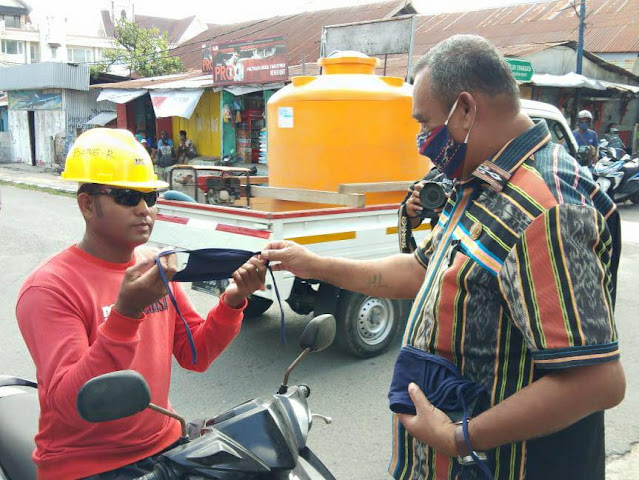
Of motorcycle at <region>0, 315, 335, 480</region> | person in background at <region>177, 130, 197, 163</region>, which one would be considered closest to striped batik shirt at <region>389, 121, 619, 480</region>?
motorcycle at <region>0, 315, 335, 480</region>

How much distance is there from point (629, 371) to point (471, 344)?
385 centimetres

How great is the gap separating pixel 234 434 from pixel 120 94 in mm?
20972

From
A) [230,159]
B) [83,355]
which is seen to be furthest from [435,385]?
[230,159]

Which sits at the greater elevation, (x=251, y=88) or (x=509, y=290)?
(x=251, y=88)

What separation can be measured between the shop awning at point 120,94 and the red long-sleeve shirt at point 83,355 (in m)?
19.6

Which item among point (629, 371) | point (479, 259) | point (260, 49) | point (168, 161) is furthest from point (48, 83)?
point (479, 259)

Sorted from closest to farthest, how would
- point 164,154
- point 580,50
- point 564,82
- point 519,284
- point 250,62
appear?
point 519,284
point 564,82
point 580,50
point 250,62
point 164,154

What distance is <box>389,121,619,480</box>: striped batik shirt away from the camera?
4.23ft

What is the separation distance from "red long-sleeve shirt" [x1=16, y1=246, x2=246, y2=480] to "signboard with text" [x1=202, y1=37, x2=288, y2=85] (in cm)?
1448

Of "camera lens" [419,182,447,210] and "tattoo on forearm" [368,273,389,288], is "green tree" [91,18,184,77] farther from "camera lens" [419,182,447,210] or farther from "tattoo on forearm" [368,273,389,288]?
"tattoo on forearm" [368,273,389,288]

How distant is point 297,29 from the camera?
26.4 meters

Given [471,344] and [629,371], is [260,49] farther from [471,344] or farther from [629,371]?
[471,344]

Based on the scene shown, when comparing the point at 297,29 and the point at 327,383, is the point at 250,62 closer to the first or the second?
the point at 297,29

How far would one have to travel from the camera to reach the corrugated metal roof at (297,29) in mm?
23875
